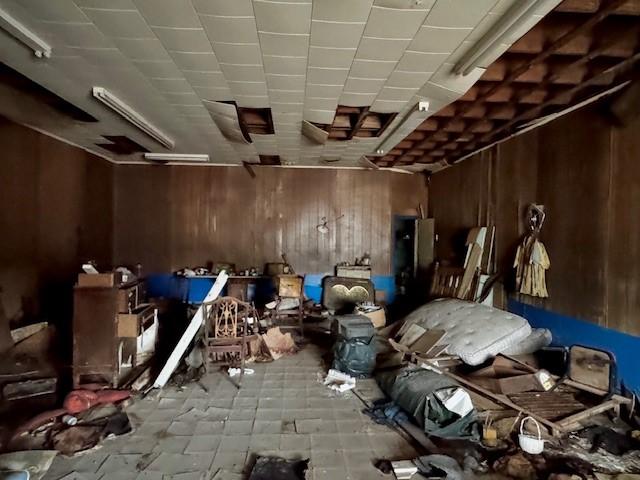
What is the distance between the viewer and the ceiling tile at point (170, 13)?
2.62 meters

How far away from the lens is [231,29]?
9.61 feet

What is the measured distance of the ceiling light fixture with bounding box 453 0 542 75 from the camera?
2535 mm

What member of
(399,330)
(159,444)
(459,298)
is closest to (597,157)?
(459,298)

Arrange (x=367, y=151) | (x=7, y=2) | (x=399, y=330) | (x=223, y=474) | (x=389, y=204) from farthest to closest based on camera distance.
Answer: (x=389, y=204), (x=367, y=151), (x=399, y=330), (x=223, y=474), (x=7, y=2)

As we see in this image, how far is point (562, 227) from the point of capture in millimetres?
4512

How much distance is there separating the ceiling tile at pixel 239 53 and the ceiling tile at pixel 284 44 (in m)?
0.08

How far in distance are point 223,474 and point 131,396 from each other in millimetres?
1762

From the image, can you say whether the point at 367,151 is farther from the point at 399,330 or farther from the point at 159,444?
the point at 159,444

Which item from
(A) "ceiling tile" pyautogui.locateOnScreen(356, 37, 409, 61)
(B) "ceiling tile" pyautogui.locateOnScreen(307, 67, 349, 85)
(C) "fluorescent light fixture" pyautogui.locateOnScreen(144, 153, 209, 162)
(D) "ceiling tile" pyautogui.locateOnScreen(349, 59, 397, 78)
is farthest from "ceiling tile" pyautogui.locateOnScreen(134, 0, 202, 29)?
(C) "fluorescent light fixture" pyautogui.locateOnScreen(144, 153, 209, 162)

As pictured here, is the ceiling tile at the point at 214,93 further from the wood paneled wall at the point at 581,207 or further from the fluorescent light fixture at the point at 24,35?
the wood paneled wall at the point at 581,207

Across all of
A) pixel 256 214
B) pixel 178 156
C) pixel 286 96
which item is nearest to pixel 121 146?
pixel 178 156


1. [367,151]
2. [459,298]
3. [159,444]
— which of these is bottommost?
[159,444]

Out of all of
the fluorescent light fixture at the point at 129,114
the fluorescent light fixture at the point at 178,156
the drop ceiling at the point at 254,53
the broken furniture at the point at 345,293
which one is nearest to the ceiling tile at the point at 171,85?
the drop ceiling at the point at 254,53

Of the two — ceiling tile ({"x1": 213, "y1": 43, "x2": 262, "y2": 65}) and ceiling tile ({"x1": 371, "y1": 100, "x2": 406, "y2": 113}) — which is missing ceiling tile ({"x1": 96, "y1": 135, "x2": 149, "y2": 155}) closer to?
ceiling tile ({"x1": 213, "y1": 43, "x2": 262, "y2": 65})
